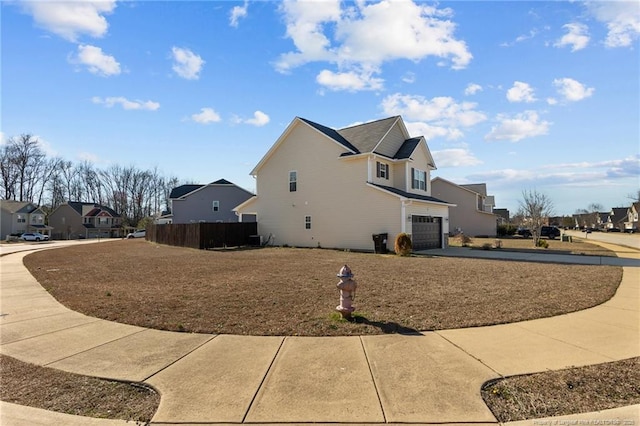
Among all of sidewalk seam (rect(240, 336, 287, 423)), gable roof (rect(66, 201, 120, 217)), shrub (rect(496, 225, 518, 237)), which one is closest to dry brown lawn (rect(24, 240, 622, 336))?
sidewalk seam (rect(240, 336, 287, 423))

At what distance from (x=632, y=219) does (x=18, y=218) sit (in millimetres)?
124069

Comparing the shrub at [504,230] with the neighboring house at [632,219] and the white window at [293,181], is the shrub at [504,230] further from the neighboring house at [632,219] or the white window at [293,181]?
the neighboring house at [632,219]

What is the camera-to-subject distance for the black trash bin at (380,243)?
20172 millimetres

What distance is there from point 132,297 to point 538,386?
795cm

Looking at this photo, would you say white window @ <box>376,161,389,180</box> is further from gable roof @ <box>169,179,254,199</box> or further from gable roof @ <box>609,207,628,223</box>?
gable roof @ <box>609,207,628,223</box>

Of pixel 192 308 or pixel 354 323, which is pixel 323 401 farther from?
pixel 192 308

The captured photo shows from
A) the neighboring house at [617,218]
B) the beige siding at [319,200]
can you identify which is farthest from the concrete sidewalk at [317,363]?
the neighboring house at [617,218]

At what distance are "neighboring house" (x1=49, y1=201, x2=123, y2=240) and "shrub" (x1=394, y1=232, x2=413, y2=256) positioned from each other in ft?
219

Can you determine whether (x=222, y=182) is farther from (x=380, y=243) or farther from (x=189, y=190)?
(x=380, y=243)

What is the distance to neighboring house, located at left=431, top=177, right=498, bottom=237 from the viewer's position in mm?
40281

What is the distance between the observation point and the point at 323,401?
11.2 ft

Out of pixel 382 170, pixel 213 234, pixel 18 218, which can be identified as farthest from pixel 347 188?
pixel 18 218

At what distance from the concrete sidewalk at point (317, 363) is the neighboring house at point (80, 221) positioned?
7102cm

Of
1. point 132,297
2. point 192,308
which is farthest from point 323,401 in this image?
point 132,297
